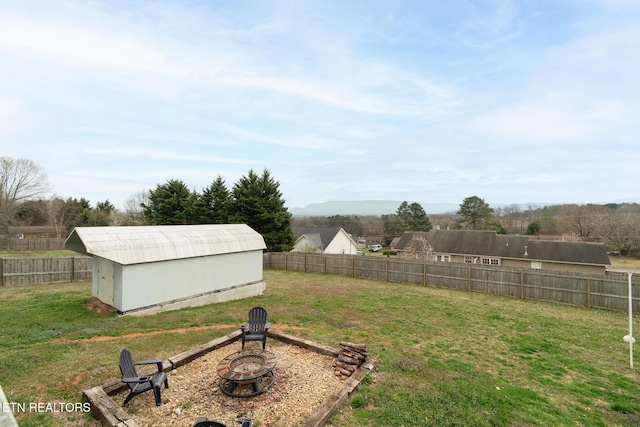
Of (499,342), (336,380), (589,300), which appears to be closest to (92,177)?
(336,380)

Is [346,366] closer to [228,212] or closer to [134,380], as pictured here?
[134,380]

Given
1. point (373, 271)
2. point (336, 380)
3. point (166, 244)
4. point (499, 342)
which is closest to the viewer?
point (336, 380)

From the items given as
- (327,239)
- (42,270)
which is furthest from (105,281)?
(327,239)

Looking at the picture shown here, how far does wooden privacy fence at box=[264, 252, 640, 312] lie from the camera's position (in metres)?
12.5

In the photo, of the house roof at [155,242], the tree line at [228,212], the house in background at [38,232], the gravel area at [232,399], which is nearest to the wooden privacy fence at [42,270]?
the house roof at [155,242]

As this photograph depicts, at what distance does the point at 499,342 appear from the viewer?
8.36 m

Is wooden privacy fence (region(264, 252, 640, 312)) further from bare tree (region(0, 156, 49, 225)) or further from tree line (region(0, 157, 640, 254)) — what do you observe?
bare tree (region(0, 156, 49, 225))

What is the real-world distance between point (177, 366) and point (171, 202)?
2844cm

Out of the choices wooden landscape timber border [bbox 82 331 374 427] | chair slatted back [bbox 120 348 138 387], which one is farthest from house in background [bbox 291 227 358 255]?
chair slatted back [bbox 120 348 138 387]

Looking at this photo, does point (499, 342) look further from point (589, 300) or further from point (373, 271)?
point (373, 271)

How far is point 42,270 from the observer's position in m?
14.7

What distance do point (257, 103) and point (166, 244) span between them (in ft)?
42.7

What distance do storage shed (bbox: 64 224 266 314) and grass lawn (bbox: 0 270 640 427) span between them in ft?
2.60

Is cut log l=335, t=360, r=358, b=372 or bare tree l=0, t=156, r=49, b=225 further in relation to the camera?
bare tree l=0, t=156, r=49, b=225
